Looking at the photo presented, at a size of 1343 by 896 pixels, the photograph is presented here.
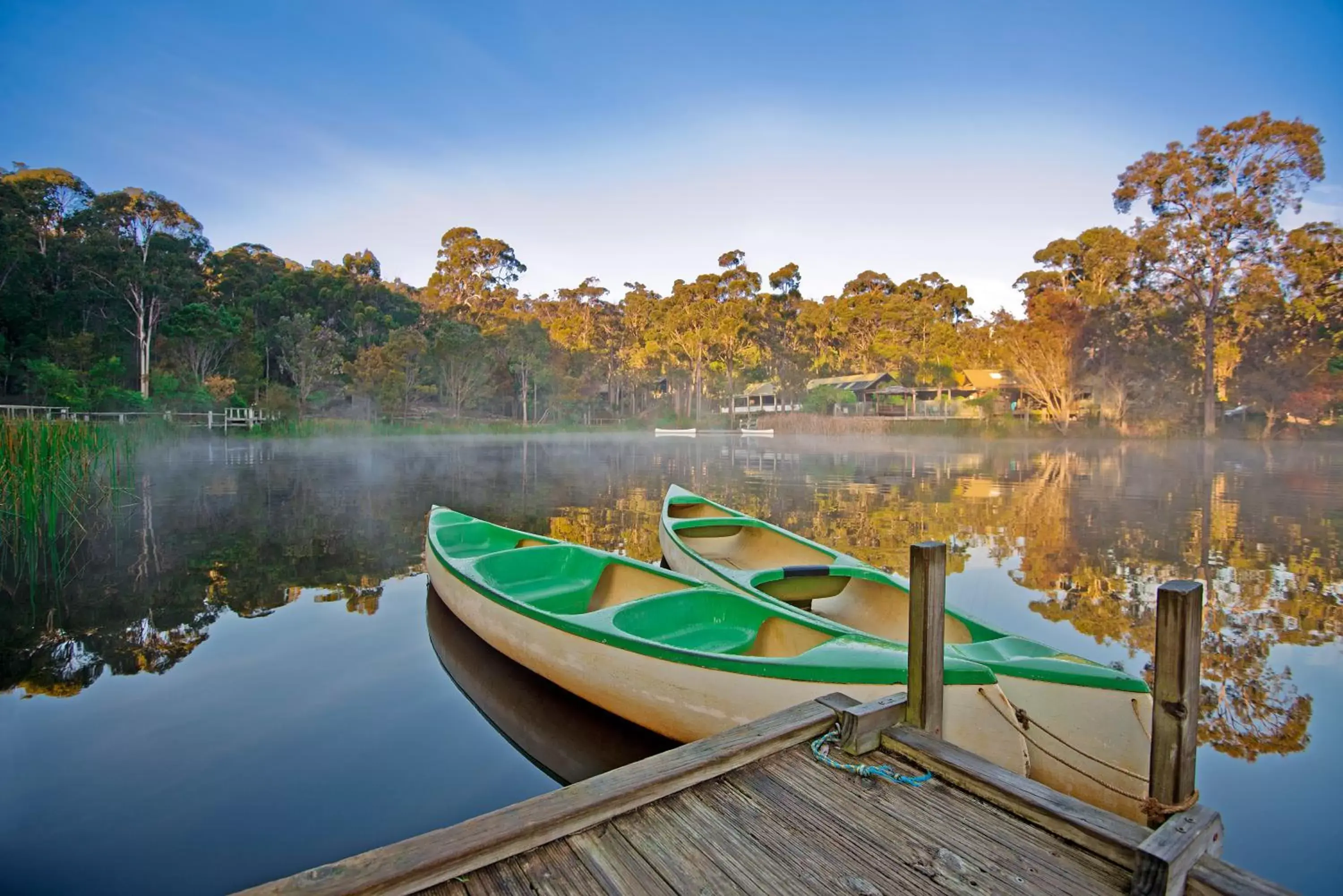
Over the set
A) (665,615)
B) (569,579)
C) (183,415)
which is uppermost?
(183,415)

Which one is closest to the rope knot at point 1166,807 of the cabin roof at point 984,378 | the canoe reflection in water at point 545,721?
the canoe reflection in water at point 545,721

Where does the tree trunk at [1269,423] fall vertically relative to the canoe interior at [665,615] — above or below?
above

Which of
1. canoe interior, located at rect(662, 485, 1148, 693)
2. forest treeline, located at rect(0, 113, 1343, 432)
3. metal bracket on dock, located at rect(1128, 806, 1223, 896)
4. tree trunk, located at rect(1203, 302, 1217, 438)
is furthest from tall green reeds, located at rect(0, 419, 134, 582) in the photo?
tree trunk, located at rect(1203, 302, 1217, 438)

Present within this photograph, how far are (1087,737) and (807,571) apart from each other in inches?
83.0

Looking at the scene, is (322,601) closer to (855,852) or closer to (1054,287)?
(855,852)

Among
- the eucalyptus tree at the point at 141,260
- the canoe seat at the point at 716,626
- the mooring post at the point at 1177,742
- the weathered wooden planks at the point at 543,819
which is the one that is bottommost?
the canoe seat at the point at 716,626

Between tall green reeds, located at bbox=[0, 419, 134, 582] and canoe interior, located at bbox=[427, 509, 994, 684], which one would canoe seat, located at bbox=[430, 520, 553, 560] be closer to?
canoe interior, located at bbox=[427, 509, 994, 684]

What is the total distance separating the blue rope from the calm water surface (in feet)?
4.76

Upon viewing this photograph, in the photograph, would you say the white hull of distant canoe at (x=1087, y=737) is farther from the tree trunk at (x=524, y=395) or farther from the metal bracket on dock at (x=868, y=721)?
the tree trunk at (x=524, y=395)

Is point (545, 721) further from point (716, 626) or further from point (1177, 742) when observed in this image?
point (1177, 742)

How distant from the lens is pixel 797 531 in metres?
9.57

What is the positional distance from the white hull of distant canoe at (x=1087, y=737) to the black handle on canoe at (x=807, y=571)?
1831 millimetres

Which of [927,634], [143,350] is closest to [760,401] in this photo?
[143,350]

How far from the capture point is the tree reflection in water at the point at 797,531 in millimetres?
5090
